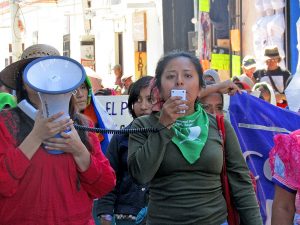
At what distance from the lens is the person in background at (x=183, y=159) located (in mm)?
3305

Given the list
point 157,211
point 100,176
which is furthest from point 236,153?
point 100,176

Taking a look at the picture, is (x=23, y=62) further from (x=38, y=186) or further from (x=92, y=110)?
(x=92, y=110)

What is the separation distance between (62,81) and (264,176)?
75.9 inches

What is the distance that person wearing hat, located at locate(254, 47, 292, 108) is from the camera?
9.52 m

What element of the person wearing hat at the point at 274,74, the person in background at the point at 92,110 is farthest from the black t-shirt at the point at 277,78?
the person in background at the point at 92,110

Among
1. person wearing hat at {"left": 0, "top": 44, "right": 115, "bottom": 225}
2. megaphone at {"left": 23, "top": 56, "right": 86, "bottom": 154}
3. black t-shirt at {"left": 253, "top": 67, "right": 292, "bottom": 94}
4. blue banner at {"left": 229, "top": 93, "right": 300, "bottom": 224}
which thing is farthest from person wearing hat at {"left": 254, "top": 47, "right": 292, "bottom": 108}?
megaphone at {"left": 23, "top": 56, "right": 86, "bottom": 154}

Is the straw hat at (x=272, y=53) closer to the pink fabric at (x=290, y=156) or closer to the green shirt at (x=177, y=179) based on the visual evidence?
the green shirt at (x=177, y=179)

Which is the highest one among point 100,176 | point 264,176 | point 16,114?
point 16,114

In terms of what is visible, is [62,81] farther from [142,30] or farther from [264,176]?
[142,30]

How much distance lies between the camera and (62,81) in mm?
2953

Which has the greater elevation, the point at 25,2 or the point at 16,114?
the point at 25,2

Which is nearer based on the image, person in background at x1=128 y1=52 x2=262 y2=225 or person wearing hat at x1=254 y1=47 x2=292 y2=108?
person in background at x1=128 y1=52 x2=262 y2=225

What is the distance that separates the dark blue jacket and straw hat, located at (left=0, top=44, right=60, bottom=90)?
1.15 m

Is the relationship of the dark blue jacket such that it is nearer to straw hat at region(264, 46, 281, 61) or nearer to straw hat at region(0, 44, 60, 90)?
straw hat at region(0, 44, 60, 90)
